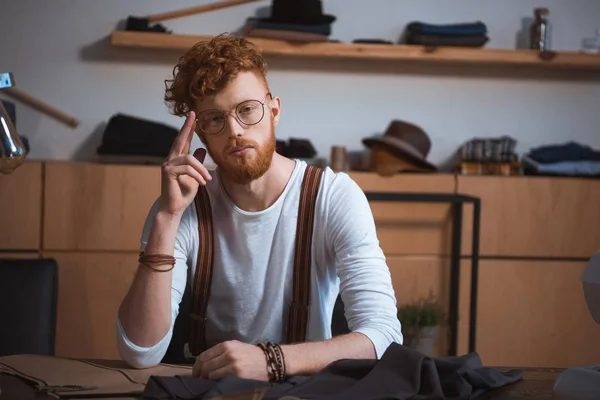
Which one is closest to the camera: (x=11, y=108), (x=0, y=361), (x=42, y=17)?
(x=0, y=361)

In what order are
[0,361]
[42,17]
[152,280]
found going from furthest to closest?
[42,17]
[152,280]
[0,361]

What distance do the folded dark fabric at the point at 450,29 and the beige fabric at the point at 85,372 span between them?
253cm

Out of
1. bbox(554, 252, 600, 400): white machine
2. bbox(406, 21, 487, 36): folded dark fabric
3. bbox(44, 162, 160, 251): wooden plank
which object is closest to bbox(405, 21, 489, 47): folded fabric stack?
bbox(406, 21, 487, 36): folded dark fabric

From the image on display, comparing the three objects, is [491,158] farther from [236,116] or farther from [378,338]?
[378,338]

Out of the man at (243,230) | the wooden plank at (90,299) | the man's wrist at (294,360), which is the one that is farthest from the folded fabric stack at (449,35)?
the man's wrist at (294,360)

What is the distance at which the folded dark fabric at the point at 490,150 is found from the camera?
143 inches

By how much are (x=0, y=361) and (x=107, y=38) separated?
252 cm

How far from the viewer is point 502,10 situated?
3.93 m

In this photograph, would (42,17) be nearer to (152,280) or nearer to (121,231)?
(121,231)

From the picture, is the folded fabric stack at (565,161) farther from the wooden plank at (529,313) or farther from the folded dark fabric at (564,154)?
the wooden plank at (529,313)

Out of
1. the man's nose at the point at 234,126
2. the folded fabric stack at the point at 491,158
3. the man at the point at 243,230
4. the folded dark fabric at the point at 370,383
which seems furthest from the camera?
the folded fabric stack at the point at 491,158

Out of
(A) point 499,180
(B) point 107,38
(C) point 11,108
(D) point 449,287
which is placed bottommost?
(D) point 449,287

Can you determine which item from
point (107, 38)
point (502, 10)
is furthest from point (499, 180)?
point (107, 38)

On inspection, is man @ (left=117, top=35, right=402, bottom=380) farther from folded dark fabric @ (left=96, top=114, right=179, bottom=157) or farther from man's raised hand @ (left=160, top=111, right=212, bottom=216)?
folded dark fabric @ (left=96, top=114, right=179, bottom=157)
